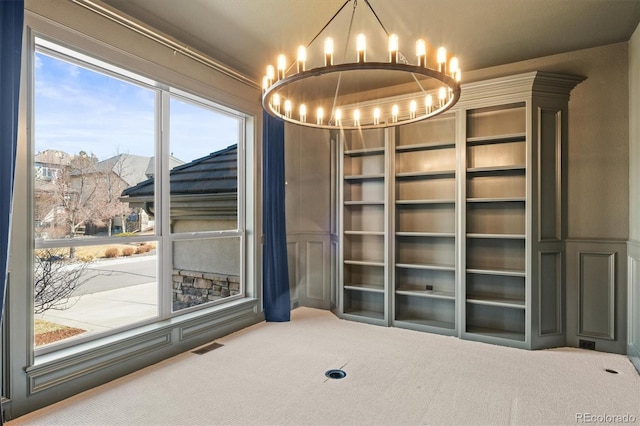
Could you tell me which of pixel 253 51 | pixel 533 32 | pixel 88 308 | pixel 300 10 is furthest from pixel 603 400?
pixel 253 51

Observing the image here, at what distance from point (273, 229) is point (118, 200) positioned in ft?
5.90

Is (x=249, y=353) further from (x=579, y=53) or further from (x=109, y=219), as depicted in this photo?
(x=579, y=53)

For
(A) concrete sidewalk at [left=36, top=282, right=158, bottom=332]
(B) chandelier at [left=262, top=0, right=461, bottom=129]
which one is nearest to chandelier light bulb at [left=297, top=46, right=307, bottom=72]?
(B) chandelier at [left=262, top=0, right=461, bottom=129]

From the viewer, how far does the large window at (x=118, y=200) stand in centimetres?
260

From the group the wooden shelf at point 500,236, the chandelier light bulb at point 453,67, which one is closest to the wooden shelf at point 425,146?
the wooden shelf at point 500,236

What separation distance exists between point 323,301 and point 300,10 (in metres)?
3.56

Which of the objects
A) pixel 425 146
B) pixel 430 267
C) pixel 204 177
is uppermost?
pixel 425 146

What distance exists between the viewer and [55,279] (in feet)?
8.70

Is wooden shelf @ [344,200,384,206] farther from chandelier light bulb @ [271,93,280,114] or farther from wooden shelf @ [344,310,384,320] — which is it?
chandelier light bulb @ [271,93,280,114]

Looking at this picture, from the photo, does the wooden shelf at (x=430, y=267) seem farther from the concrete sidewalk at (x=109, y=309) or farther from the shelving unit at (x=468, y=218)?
the concrete sidewalk at (x=109, y=309)

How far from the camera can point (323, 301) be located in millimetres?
5035

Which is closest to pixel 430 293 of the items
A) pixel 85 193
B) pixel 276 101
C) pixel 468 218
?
pixel 468 218

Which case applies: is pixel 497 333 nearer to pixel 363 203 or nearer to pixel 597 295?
pixel 597 295

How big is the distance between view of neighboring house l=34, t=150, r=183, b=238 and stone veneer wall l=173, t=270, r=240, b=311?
2.30 ft
